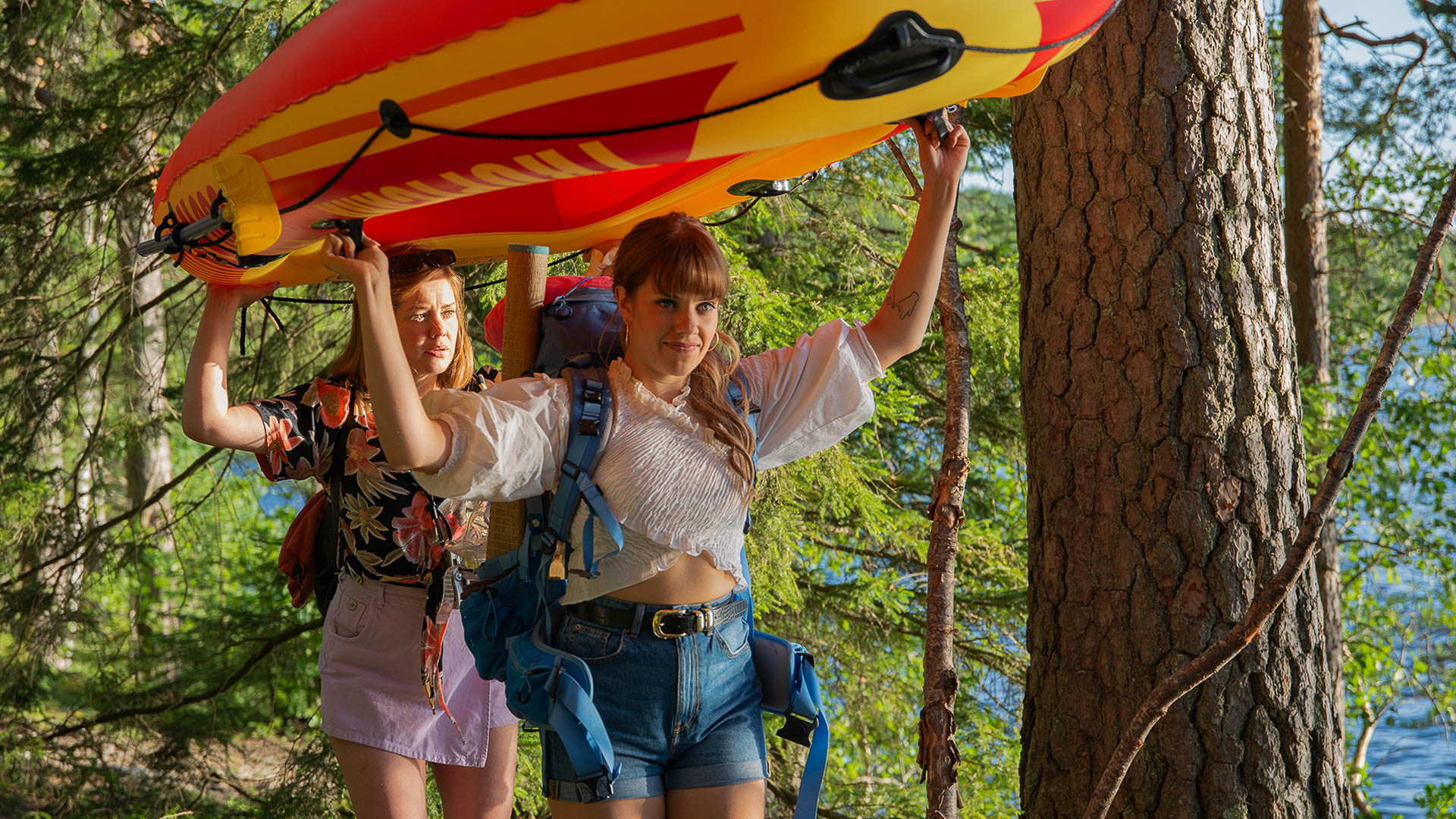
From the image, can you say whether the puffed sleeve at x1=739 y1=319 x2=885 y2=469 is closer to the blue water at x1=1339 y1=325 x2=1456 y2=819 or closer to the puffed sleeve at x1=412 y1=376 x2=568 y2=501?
the puffed sleeve at x1=412 y1=376 x2=568 y2=501

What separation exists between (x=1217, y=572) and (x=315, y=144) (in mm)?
1852

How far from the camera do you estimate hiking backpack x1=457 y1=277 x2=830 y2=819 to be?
5.53ft

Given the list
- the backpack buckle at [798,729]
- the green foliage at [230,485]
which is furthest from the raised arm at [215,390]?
the green foliage at [230,485]

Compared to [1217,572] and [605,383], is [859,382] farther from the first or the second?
[1217,572]

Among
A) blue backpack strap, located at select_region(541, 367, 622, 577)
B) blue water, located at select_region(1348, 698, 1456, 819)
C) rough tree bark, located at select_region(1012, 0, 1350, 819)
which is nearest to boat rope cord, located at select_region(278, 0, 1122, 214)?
blue backpack strap, located at select_region(541, 367, 622, 577)

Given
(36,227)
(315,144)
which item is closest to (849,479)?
(315,144)

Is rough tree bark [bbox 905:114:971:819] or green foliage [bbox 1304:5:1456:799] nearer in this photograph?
rough tree bark [bbox 905:114:971:819]

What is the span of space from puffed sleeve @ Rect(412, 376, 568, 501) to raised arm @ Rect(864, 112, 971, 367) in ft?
1.87

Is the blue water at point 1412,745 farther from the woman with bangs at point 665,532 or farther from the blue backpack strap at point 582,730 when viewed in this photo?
the blue backpack strap at point 582,730

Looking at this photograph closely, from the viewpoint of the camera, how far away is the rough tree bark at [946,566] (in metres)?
2.03

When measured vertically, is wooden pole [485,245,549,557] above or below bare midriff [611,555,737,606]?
above

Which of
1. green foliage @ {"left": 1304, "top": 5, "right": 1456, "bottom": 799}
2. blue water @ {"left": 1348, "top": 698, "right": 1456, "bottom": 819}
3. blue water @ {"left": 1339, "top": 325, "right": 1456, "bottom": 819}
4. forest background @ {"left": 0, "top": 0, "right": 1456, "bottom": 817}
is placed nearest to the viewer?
forest background @ {"left": 0, "top": 0, "right": 1456, "bottom": 817}

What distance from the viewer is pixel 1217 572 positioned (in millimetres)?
2264

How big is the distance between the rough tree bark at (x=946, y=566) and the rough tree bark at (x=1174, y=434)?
37 centimetres
